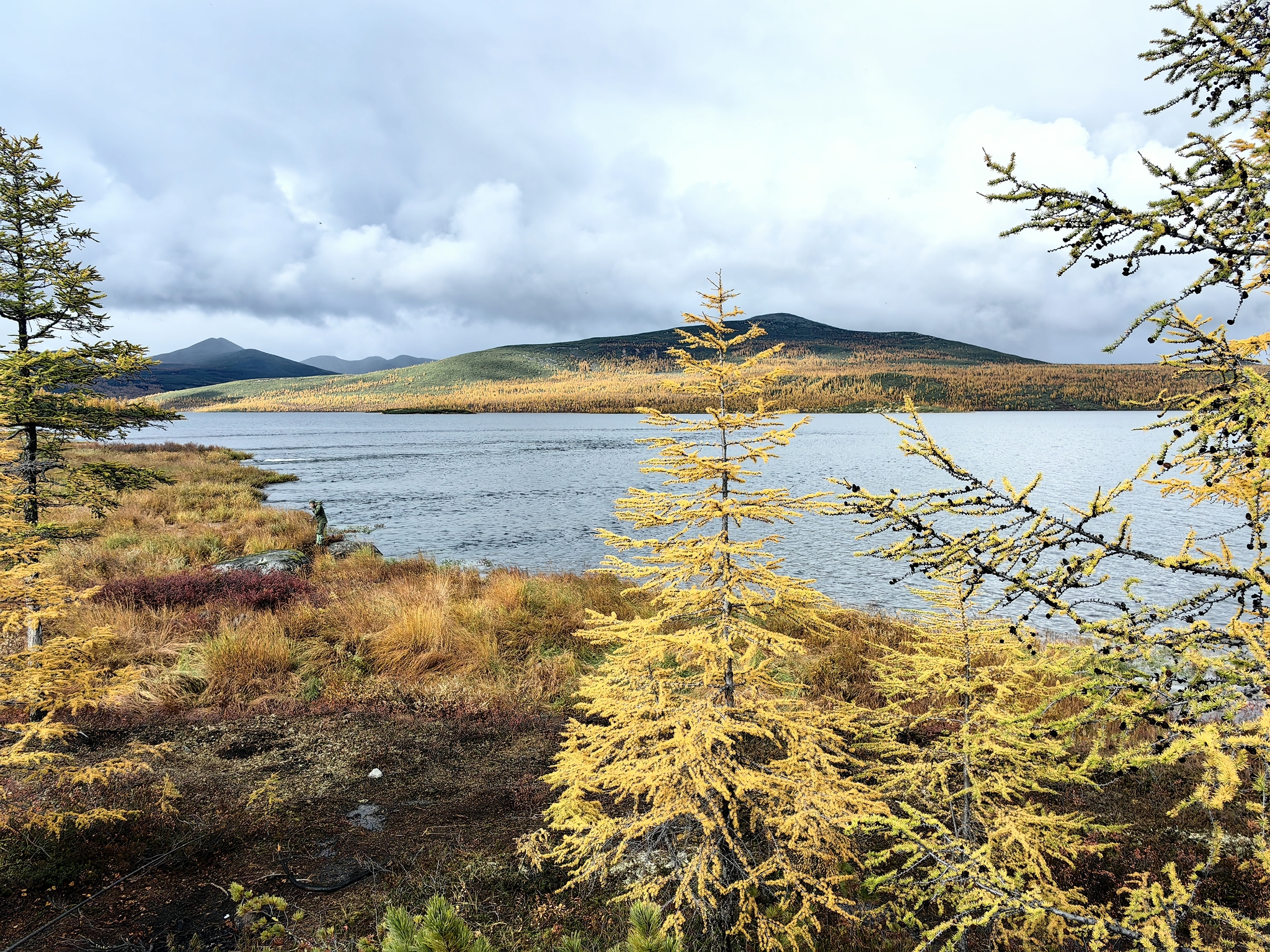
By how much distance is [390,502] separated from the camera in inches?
1256

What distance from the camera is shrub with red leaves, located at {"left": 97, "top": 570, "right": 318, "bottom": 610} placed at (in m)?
11.3

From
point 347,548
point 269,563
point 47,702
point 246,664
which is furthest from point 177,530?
point 47,702

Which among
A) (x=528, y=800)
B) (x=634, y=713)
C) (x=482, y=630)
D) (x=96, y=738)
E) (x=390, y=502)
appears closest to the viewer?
(x=634, y=713)

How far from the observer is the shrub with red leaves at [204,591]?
11.3m

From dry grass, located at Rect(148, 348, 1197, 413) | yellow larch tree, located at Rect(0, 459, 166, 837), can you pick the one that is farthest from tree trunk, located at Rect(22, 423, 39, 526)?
dry grass, located at Rect(148, 348, 1197, 413)

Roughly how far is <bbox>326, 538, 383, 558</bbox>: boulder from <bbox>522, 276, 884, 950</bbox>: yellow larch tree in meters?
14.8

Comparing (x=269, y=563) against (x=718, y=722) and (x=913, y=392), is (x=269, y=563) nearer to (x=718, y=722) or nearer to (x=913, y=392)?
(x=718, y=722)

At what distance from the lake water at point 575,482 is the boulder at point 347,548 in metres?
1.28

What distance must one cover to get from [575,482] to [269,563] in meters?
24.9

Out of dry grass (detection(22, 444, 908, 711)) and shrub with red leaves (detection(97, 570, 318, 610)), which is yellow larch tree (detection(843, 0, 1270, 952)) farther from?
shrub with red leaves (detection(97, 570, 318, 610))

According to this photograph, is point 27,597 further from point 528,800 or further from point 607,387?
point 607,387

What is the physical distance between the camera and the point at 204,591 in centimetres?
1186

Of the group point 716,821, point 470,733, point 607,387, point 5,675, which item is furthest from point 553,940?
point 607,387

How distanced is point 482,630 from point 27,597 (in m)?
6.39
